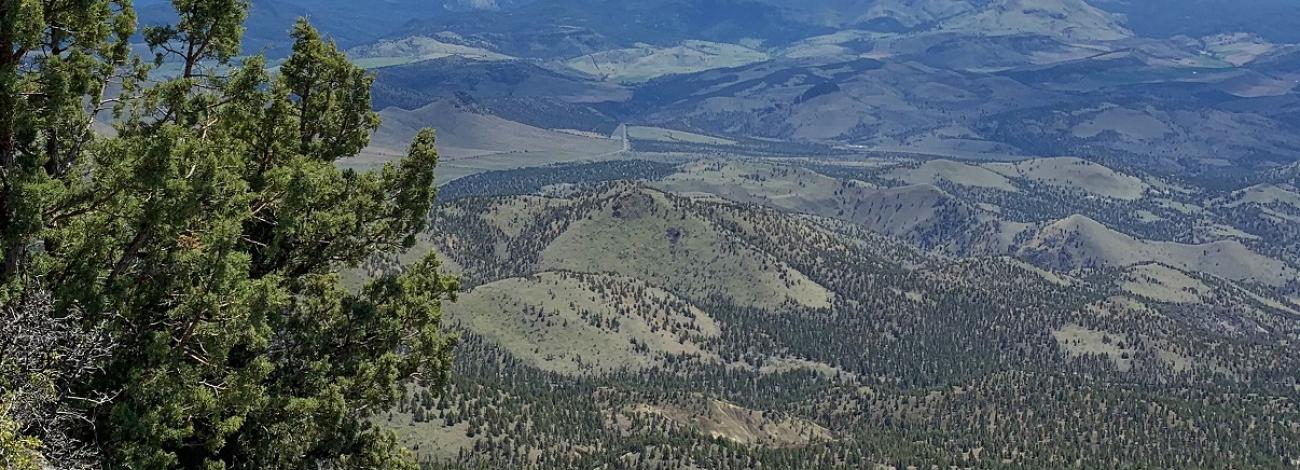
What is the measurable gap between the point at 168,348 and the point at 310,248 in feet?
26.7

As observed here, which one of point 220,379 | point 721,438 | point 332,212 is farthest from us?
point 721,438

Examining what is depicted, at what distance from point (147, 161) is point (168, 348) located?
4625 millimetres

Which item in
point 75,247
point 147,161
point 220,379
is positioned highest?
point 147,161

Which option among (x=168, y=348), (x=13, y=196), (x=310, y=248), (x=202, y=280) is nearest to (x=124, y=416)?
(x=168, y=348)

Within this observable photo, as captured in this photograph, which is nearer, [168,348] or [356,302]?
[168,348]

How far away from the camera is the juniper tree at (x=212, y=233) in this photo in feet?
83.7

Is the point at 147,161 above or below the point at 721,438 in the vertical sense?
above

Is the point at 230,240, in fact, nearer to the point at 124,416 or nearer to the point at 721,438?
the point at 124,416

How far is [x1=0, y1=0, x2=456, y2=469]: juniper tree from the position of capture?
1005 inches

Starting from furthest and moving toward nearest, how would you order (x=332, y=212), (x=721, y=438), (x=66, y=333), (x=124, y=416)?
(x=721, y=438) < (x=332, y=212) < (x=124, y=416) < (x=66, y=333)

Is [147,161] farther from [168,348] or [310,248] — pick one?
[310,248]

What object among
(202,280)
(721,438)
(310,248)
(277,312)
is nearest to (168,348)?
(202,280)

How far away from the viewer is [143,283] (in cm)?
2717

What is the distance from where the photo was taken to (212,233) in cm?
2639
